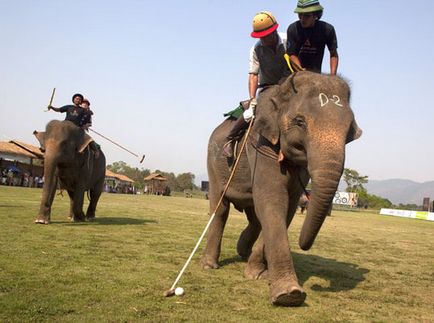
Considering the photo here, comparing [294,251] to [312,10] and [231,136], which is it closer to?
[231,136]

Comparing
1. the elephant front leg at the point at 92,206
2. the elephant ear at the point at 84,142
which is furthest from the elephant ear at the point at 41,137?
the elephant front leg at the point at 92,206

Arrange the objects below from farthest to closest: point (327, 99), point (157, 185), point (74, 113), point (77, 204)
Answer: point (157, 185)
point (74, 113)
point (77, 204)
point (327, 99)

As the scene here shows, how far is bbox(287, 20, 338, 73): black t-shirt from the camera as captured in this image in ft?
20.0

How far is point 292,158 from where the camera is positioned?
5281mm

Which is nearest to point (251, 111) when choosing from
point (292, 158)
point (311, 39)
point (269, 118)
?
point (269, 118)

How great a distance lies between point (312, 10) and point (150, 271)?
154 inches

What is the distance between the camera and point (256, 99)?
6.23m

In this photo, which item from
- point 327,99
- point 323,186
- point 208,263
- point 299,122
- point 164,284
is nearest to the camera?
point 323,186

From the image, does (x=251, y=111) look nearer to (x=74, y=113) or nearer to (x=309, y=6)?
(x=309, y=6)

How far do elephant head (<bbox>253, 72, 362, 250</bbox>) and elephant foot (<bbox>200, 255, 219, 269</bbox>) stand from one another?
2269 millimetres

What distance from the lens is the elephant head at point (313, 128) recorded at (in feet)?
15.1

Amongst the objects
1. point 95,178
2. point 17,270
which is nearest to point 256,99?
point 17,270

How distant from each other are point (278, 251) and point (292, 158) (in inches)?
41.7

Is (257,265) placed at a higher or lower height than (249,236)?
lower
